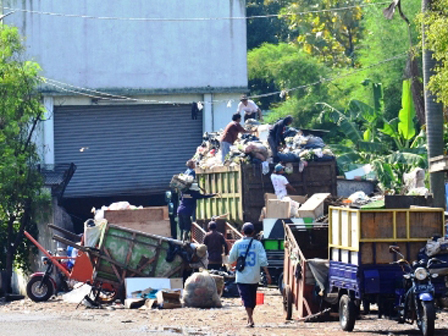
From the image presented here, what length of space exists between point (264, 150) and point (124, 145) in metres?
A: 11.3

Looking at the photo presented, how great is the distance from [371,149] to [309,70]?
9810mm

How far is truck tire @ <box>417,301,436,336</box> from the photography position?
1153 cm

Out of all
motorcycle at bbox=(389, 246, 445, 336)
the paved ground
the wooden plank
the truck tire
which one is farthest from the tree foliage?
the wooden plank

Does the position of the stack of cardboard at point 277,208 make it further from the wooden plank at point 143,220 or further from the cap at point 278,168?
the wooden plank at point 143,220

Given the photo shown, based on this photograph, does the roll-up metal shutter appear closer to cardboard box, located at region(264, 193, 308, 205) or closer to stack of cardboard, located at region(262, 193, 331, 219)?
cardboard box, located at region(264, 193, 308, 205)

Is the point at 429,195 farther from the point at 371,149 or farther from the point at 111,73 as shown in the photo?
the point at 111,73

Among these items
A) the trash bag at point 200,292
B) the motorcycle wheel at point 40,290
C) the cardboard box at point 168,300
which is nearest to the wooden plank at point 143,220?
the motorcycle wheel at point 40,290

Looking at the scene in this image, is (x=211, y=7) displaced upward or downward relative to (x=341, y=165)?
upward

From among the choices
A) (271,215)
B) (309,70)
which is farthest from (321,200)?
(309,70)

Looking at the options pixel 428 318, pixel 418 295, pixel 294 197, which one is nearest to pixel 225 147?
pixel 294 197

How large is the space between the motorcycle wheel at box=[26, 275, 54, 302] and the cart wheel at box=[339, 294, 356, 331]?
28.8 ft

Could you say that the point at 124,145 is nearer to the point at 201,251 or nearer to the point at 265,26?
the point at 201,251

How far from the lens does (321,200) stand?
20.4 m

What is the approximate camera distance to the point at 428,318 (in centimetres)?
1154
